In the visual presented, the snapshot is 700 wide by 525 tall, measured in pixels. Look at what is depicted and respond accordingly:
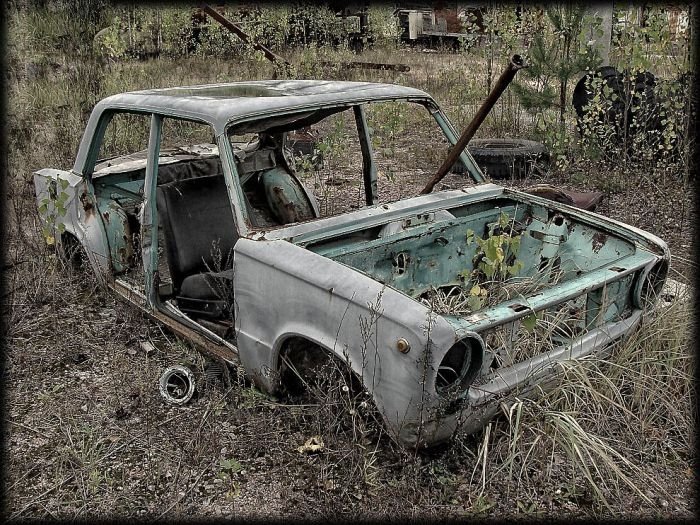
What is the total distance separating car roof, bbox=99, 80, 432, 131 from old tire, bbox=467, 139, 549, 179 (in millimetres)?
2905

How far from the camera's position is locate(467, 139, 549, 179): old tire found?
22.0 ft

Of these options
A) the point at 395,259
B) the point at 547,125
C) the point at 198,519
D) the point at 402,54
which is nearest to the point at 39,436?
the point at 198,519

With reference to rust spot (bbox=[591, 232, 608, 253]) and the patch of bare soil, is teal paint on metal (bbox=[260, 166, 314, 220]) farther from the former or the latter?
rust spot (bbox=[591, 232, 608, 253])

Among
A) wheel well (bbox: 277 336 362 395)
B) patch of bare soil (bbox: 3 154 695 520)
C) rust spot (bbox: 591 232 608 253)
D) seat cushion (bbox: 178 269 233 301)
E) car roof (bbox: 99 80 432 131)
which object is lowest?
patch of bare soil (bbox: 3 154 695 520)

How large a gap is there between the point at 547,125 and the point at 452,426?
5.24 metres

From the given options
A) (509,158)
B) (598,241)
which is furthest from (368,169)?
(509,158)

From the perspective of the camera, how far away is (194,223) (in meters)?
3.89

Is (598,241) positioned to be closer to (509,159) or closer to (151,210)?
(151,210)

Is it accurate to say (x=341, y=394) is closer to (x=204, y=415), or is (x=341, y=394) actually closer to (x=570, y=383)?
(x=204, y=415)

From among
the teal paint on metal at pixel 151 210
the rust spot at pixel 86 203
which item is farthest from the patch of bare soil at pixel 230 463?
the rust spot at pixel 86 203

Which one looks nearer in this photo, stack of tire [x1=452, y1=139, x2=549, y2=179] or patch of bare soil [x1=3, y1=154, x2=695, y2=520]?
patch of bare soil [x1=3, y1=154, x2=695, y2=520]

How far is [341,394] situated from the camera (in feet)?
9.86

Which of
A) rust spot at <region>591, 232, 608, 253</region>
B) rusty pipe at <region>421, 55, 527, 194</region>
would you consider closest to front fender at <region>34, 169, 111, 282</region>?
rusty pipe at <region>421, 55, 527, 194</region>

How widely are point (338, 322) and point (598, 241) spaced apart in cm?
157
